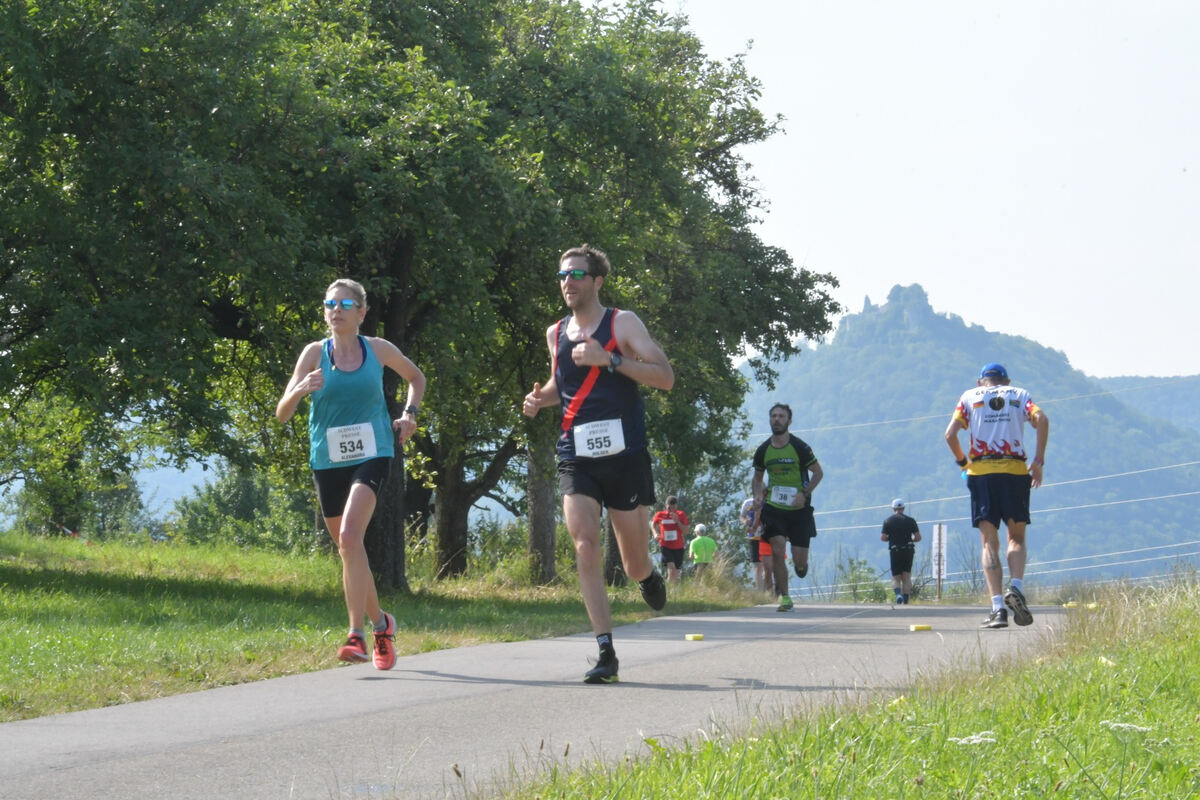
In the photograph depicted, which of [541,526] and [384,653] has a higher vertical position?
[541,526]

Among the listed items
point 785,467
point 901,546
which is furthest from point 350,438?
point 901,546

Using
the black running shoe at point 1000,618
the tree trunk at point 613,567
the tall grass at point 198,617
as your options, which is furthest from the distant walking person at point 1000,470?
the tree trunk at point 613,567

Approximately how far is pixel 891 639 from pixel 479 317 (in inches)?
326

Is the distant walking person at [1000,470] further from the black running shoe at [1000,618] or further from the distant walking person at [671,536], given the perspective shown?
the distant walking person at [671,536]

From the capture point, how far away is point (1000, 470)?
11.9 metres

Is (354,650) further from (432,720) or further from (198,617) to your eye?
(198,617)

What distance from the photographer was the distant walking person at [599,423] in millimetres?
8016

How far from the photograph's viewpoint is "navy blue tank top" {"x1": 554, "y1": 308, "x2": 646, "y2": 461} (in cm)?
805

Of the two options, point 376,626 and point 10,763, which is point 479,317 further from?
point 10,763

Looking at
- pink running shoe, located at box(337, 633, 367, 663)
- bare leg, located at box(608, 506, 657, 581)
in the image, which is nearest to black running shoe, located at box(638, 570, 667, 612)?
bare leg, located at box(608, 506, 657, 581)

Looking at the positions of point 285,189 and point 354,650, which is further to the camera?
point 285,189

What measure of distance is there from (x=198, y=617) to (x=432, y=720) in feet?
22.4

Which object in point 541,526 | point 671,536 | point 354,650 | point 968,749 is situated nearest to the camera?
point 968,749

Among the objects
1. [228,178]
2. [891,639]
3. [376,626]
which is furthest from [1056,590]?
[376,626]
